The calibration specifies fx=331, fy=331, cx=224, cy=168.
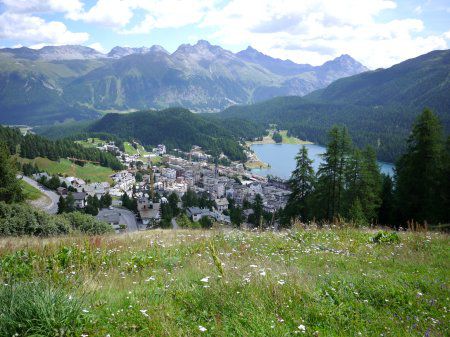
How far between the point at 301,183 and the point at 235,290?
2965 cm

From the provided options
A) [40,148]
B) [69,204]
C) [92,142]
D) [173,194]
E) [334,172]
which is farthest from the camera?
[92,142]

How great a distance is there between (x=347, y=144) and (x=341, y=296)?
2548 cm

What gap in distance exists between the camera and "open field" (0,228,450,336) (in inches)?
169

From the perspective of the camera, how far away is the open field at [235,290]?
4301mm

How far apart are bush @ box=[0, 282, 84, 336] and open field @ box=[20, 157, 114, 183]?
121755 millimetres

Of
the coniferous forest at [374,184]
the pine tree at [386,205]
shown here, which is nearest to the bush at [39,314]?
the coniferous forest at [374,184]

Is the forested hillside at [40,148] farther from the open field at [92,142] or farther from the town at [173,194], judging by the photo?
the open field at [92,142]

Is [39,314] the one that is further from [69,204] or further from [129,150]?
[129,150]

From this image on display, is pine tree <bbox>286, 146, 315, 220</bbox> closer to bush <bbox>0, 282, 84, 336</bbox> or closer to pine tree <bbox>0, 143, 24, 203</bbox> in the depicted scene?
pine tree <bbox>0, 143, 24, 203</bbox>

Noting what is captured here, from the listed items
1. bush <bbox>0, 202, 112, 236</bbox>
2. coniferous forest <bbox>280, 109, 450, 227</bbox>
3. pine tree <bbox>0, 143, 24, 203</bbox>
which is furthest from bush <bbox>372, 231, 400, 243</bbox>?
pine tree <bbox>0, 143, 24, 203</bbox>

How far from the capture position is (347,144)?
28922 millimetres

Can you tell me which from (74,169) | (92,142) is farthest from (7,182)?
(92,142)

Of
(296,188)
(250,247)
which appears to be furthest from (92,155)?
(250,247)

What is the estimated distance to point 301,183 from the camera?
33875 mm
